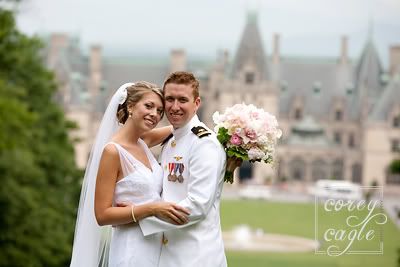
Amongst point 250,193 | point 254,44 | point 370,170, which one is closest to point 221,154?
point 250,193

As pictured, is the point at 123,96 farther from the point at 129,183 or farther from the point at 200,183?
the point at 200,183

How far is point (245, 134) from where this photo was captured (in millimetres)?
5723

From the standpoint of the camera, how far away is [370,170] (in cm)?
7731

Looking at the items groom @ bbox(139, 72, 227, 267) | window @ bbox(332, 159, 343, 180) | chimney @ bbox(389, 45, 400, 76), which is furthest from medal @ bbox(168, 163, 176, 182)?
chimney @ bbox(389, 45, 400, 76)

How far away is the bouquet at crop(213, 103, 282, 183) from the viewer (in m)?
5.68

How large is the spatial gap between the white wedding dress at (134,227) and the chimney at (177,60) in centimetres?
7997

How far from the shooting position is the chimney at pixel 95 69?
85062 mm

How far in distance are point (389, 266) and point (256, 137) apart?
26215 mm

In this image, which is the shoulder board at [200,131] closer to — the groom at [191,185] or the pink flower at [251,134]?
the groom at [191,185]

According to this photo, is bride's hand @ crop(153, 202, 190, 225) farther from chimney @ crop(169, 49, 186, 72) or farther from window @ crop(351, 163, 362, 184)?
chimney @ crop(169, 49, 186, 72)

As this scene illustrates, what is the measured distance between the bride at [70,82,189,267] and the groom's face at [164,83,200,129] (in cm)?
9

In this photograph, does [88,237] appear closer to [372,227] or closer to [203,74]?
[372,227]

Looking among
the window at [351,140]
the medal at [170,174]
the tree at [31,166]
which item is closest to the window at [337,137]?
the window at [351,140]

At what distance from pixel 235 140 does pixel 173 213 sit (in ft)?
1.61
